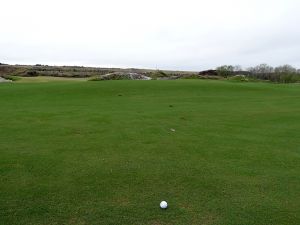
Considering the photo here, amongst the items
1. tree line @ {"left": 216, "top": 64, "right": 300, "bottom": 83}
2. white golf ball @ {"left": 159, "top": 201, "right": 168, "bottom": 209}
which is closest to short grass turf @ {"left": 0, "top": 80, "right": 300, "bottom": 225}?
white golf ball @ {"left": 159, "top": 201, "right": 168, "bottom": 209}

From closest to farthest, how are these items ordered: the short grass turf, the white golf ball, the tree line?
the short grass turf, the white golf ball, the tree line

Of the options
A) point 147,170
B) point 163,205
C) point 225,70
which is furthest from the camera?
point 225,70

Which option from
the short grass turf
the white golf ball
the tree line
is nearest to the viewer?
the short grass turf

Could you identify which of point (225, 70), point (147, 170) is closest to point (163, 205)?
point (147, 170)

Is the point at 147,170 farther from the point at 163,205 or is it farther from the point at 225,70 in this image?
the point at 225,70

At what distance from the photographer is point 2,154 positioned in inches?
400

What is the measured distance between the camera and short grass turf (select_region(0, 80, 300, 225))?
22.0ft

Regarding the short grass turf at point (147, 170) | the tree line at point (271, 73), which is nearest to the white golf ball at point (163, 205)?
the short grass turf at point (147, 170)

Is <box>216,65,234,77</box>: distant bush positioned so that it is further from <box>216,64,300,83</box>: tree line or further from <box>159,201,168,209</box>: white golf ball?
<box>159,201,168,209</box>: white golf ball

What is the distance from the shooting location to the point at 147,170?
888 cm

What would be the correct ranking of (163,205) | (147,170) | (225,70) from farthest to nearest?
(225,70), (147,170), (163,205)

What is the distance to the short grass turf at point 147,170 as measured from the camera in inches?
264

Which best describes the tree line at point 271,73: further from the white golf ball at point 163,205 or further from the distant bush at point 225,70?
the white golf ball at point 163,205

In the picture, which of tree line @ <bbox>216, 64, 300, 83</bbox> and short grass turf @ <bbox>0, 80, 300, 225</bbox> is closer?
short grass turf @ <bbox>0, 80, 300, 225</bbox>
